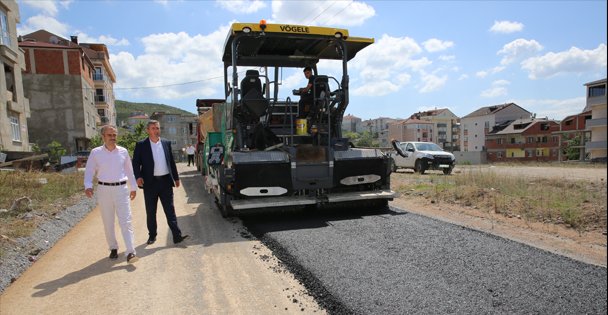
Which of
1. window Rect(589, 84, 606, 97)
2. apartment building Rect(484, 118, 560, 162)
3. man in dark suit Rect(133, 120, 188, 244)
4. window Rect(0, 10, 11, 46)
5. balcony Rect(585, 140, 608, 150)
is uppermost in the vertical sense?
window Rect(0, 10, 11, 46)

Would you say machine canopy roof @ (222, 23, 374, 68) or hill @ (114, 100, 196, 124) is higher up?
hill @ (114, 100, 196, 124)

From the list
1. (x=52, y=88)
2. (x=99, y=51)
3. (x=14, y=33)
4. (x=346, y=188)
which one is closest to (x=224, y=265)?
(x=346, y=188)

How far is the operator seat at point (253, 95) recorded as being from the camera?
7.11 metres

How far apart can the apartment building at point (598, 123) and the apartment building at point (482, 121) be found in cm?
7827

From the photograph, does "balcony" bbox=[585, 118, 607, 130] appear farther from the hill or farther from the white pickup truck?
the hill

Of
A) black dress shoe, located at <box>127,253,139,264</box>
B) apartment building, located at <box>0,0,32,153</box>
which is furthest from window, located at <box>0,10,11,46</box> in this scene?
black dress shoe, located at <box>127,253,139,264</box>

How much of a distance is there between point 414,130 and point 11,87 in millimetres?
91027

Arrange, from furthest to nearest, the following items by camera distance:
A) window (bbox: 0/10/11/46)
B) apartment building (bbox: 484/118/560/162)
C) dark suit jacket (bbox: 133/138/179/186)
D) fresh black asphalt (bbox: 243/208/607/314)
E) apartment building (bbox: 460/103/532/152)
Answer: apartment building (bbox: 460/103/532/152) → apartment building (bbox: 484/118/560/162) → window (bbox: 0/10/11/46) → dark suit jacket (bbox: 133/138/179/186) → fresh black asphalt (bbox: 243/208/607/314)

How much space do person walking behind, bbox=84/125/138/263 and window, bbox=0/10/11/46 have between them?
22.9 metres

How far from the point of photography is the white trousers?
4.90 m

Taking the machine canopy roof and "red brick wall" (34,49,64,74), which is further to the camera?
"red brick wall" (34,49,64,74)

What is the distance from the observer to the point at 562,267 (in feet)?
12.7

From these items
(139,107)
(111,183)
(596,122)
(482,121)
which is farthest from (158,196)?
(139,107)

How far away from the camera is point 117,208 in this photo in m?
4.97
